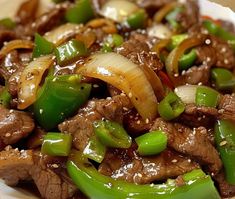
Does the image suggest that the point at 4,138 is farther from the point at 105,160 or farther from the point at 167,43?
the point at 167,43

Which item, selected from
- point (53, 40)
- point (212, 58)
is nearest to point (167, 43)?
point (212, 58)

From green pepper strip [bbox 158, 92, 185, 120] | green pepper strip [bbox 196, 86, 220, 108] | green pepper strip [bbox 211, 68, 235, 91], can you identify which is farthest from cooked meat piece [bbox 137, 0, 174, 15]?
green pepper strip [bbox 158, 92, 185, 120]

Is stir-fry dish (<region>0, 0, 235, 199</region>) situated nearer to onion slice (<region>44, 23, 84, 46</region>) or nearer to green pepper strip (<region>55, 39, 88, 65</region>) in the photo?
green pepper strip (<region>55, 39, 88, 65</region>)

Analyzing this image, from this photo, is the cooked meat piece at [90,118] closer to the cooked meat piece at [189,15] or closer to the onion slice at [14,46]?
the onion slice at [14,46]

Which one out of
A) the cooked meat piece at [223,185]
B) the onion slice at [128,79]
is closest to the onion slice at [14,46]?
the onion slice at [128,79]

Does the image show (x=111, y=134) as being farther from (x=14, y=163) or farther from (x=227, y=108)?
(x=227, y=108)

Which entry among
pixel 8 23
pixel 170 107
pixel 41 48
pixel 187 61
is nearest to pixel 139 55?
pixel 170 107

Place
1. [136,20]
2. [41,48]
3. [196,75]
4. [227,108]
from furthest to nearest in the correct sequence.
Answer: [136,20]
[196,75]
[41,48]
[227,108]

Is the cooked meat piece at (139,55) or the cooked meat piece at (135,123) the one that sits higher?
the cooked meat piece at (139,55)
